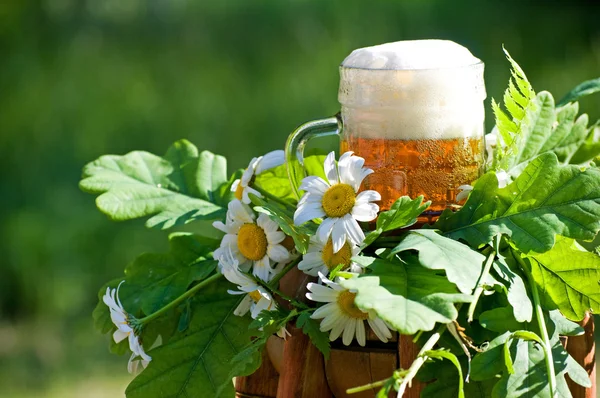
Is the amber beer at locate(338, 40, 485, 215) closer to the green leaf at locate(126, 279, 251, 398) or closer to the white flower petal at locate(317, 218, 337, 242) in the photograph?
the white flower petal at locate(317, 218, 337, 242)

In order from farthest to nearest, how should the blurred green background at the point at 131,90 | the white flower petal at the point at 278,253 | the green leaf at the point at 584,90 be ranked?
the blurred green background at the point at 131,90, the green leaf at the point at 584,90, the white flower petal at the point at 278,253

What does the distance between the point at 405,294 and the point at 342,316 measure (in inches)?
3.7

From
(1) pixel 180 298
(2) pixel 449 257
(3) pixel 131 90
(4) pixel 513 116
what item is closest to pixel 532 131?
(4) pixel 513 116

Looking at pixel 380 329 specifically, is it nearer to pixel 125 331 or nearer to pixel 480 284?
pixel 480 284

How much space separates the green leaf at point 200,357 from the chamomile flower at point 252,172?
109mm

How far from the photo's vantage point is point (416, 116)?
2.47ft

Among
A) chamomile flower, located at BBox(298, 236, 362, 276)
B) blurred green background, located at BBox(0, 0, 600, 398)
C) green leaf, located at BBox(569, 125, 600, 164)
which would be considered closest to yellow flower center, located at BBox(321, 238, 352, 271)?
chamomile flower, located at BBox(298, 236, 362, 276)

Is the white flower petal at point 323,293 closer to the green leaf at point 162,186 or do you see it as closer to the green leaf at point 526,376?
the green leaf at point 526,376

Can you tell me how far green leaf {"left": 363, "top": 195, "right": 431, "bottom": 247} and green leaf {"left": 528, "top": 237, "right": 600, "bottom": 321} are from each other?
0.12m

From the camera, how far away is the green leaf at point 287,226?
0.72m

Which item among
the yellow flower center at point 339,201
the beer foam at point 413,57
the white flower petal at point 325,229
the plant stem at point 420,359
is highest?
the beer foam at point 413,57

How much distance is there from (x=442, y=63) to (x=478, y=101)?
0.06m

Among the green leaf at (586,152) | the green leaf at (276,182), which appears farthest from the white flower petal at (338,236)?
the green leaf at (586,152)

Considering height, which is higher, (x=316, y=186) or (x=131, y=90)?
(x=316, y=186)
